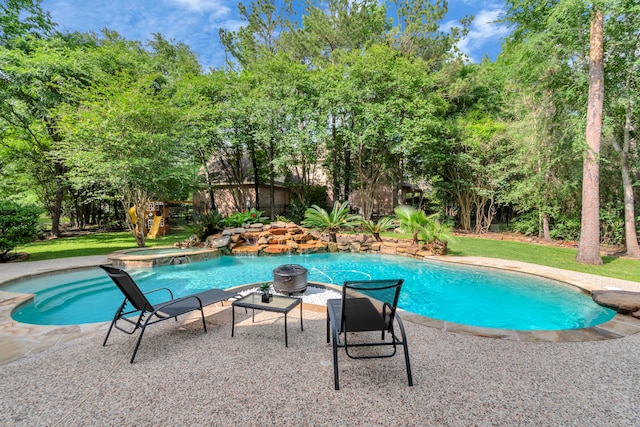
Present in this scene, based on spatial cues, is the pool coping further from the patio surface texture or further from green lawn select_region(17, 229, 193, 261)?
green lawn select_region(17, 229, 193, 261)

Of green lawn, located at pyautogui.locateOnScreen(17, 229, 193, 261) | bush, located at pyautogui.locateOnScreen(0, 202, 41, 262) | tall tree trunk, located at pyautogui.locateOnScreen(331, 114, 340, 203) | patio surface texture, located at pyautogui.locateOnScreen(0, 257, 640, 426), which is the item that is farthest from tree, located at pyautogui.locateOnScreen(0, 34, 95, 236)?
tall tree trunk, located at pyautogui.locateOnScreen(331, 114, 340, 203)

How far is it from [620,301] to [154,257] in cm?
1048

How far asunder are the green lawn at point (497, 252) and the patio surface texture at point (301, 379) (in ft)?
14.8

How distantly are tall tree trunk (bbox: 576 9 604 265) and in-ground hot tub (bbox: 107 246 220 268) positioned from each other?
453 inches

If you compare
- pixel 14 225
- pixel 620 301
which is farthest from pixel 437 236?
pixel 14 225

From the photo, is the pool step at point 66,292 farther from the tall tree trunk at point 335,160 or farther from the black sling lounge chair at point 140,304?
the tall tree trunk at point 335,160

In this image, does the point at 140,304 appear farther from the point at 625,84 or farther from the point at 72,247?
the point at 625,84

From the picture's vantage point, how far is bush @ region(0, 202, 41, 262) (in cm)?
785

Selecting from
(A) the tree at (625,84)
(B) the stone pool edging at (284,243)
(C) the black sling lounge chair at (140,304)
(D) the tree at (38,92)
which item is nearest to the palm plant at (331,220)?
(B) the stone pool edging at (284,243)

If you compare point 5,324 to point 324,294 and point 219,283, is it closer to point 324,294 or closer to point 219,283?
point 219,283

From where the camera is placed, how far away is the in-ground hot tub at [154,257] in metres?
8.13

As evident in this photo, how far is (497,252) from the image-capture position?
959cm

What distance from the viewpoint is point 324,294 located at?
5.47 m

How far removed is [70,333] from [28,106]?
14.1 m
